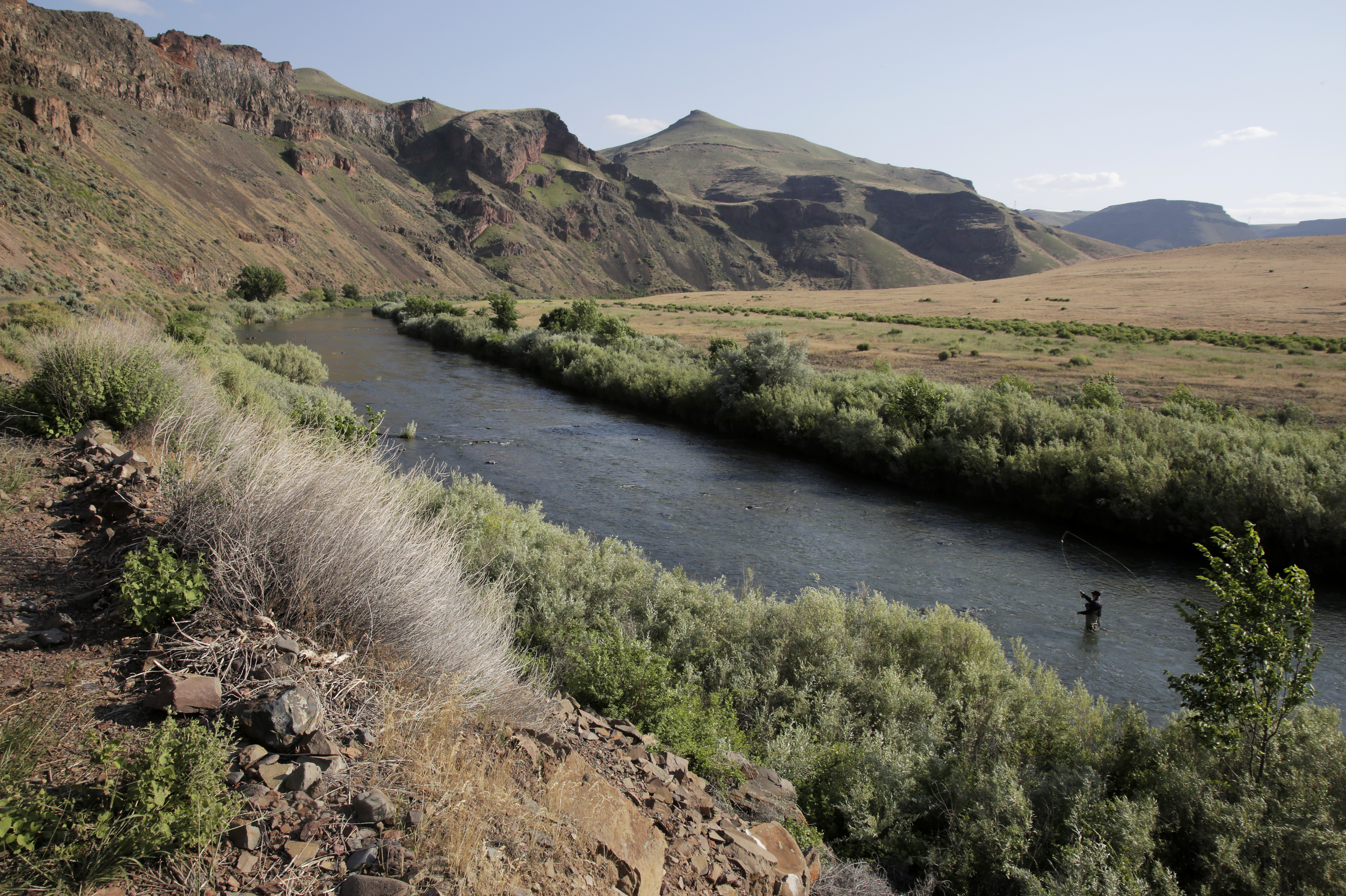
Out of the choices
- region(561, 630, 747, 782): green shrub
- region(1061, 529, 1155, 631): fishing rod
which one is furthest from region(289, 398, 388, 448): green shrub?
region(1061, 529, 1155, 631): fishing rod

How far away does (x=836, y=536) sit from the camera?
17406mm

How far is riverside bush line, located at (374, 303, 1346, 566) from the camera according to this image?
16.1 metres

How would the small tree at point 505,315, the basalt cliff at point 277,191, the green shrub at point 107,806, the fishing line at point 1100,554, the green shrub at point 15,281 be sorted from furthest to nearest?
the basalt cliff at point 277,191 → the small tree at point 505,315 → the green shrub at point 15,281 → the fishing line at point 1100,554 → the green shrub at point 107,806

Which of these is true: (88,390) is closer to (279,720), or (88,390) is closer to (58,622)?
(58,622)

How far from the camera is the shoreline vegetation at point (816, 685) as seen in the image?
521 cm

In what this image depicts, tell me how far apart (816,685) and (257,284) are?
87629mm

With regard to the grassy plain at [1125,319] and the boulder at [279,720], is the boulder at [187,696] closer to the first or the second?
the boulder at [279,720]

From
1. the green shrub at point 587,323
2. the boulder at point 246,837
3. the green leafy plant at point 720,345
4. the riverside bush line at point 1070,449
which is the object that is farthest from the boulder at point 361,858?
the green shrub at point 587,323

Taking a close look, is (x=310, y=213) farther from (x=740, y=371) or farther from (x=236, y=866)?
(x=236, y=866)

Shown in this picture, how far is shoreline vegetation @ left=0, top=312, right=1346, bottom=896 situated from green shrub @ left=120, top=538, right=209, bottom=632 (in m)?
0.19

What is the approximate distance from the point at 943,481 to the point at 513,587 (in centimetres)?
1618

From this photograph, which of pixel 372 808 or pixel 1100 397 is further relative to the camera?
pixel 1100 397

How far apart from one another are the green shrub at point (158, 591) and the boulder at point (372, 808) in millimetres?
1906

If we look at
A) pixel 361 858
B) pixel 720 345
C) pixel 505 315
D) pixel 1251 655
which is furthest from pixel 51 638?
pixel 505 315
